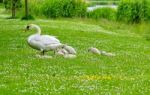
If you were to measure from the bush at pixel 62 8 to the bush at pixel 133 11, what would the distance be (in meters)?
6.17

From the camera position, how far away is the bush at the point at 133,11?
61.7 meters

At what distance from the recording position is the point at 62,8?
68.4 m

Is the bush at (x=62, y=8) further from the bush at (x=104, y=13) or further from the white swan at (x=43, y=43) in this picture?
the white swan at (x=43, y=43)

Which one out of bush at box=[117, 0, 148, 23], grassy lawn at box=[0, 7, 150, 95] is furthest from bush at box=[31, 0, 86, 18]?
grassy lawn at box=[0, 7, 150, 95]

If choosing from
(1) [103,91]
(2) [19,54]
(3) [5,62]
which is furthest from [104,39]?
(1) [103,91]

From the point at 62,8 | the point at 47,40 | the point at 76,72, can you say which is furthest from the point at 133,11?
the point at 76,72

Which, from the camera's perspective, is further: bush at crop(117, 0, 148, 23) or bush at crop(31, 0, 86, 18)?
bush at crop(31, 0, 86, 18)

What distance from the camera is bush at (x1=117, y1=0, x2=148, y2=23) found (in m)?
61.7

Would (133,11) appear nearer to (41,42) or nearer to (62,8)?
(62,8)

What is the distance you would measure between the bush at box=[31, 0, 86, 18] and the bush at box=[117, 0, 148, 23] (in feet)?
20.2

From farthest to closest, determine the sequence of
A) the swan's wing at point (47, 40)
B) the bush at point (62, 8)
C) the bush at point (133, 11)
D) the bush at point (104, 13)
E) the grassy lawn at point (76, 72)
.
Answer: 1. the bush at point (62, 8)
2. the bush at point (104, 13)
3. the bush at point (133, 11)
4. the swan's wing at point (47, 40)
5. the grassy lawn at point (76, 72)

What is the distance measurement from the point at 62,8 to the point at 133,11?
11048 mm

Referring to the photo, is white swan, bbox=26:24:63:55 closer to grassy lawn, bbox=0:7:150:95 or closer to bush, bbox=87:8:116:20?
grassy lawn, bbox=0:7:150:95

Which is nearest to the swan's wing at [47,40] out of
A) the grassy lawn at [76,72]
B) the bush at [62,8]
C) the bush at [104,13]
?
the grassy lawn at [76,72]
